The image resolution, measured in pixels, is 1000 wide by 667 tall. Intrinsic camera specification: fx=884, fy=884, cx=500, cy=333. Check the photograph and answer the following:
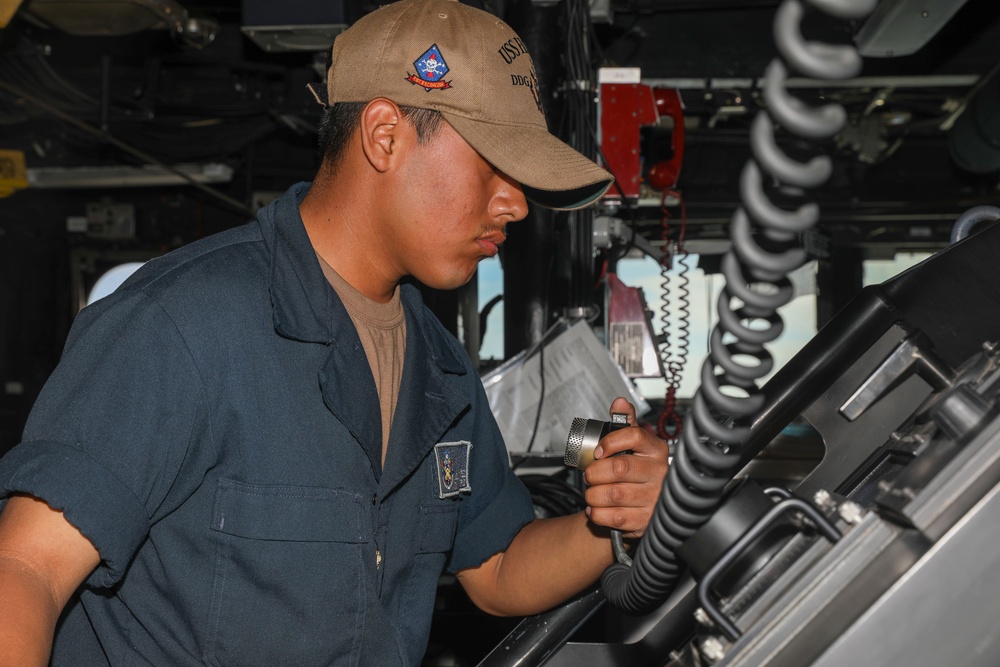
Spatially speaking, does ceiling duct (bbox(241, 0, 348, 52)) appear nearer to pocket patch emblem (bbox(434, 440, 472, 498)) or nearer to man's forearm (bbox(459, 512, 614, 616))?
pocket patch emblem (bbox(434, 440, 472, 498))

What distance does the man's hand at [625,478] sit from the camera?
4.60 ft

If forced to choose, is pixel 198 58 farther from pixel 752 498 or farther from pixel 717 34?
pixel 752 498

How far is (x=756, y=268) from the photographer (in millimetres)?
741

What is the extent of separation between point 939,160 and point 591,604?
178 inches

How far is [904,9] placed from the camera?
102 inches

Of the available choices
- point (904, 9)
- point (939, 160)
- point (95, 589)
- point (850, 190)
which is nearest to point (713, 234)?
point (850, 190)

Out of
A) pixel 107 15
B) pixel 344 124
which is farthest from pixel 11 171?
pixel 344 124

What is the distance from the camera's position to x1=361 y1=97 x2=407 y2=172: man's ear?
1.43 metres

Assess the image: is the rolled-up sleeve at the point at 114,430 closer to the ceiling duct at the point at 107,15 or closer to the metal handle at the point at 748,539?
the metal handle at the point at 748,539

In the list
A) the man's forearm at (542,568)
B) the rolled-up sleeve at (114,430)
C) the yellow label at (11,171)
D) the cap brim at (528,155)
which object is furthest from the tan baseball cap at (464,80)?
the yellow label at (11,171)

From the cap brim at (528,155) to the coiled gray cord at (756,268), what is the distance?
2.13ft

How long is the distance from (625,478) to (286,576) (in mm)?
543

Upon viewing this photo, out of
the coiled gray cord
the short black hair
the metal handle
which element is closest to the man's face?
the short black hair

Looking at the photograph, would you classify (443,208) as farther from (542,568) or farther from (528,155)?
(542,568)
